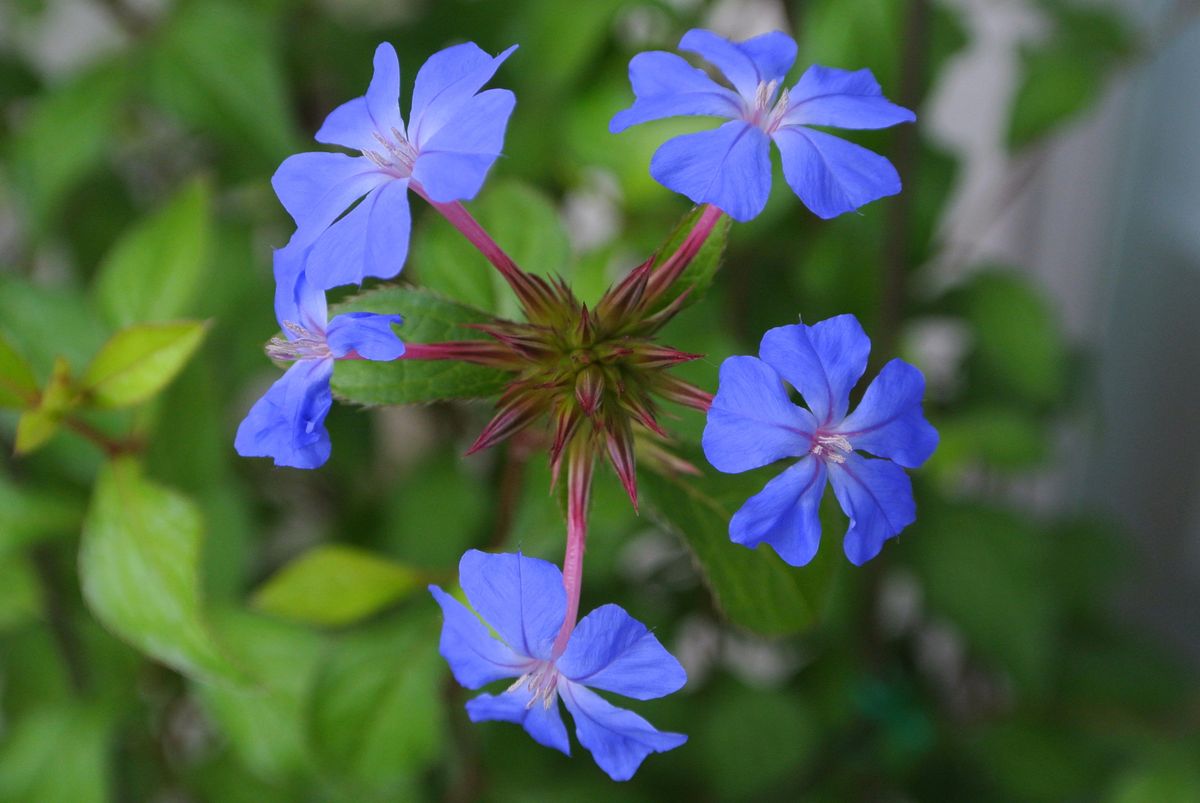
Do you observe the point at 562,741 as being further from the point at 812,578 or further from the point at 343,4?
the point at 343,4

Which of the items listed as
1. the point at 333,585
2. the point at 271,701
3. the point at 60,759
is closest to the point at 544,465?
the point at 333,585

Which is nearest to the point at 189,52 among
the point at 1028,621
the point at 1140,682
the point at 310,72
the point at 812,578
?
the point at 310,72

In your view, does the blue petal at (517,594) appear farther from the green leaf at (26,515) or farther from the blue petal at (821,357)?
the green leaf at (26,515)

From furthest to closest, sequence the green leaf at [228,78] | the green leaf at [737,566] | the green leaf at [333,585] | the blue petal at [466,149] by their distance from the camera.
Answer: the green leaf at [228,78] → the green leaf at [333,585] → the green leaf at [737,566] → the blue petal at [466,149]

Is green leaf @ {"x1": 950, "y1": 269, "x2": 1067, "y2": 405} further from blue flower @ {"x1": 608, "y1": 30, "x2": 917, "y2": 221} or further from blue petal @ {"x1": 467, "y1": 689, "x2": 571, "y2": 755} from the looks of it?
blue petal @ {"x1": 467, "y1": 689, "x2": 571, "y2": 755}

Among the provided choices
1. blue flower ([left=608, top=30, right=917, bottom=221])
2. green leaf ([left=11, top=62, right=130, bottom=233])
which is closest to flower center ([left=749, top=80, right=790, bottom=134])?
blue flower ([left=608, top=30, right=917, bottom=221])

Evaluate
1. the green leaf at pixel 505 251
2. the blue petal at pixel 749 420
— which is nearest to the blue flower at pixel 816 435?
the blue petal at pixel 749 420
